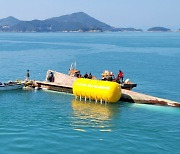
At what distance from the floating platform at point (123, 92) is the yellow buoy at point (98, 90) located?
1.56 meters

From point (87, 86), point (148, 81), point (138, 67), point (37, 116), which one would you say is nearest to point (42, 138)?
point (37, 116)

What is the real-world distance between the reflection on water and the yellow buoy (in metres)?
0.76

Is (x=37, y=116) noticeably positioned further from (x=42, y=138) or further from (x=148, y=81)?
(x=148, y=81)

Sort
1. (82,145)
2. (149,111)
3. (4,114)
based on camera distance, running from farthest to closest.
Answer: (149,111) < (4,114) < (82,145)

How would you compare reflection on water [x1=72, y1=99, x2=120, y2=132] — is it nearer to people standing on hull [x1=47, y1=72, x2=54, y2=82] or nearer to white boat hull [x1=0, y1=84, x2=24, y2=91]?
people standing on hull [x1=47, y1=72, x2=54, y2=82]

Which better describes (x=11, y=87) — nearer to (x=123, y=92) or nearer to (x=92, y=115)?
(x=123, y=92)

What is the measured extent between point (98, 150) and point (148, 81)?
32684 mm

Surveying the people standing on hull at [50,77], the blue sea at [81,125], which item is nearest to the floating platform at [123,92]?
the people standing on hull at [50,77]

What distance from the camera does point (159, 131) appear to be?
2648 cm

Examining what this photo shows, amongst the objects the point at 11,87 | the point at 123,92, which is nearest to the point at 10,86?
the point at 11,87

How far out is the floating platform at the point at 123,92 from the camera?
114 ft

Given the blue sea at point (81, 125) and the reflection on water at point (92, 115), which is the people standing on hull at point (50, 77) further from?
the reflection on water at point (92, 115)

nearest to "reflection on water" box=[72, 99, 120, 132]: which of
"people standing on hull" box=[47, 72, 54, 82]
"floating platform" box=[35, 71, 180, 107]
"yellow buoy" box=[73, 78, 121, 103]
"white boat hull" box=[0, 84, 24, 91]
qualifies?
"yellow buoy" box=[73, 78, 121, 103]

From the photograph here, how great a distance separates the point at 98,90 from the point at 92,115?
5318 mm
